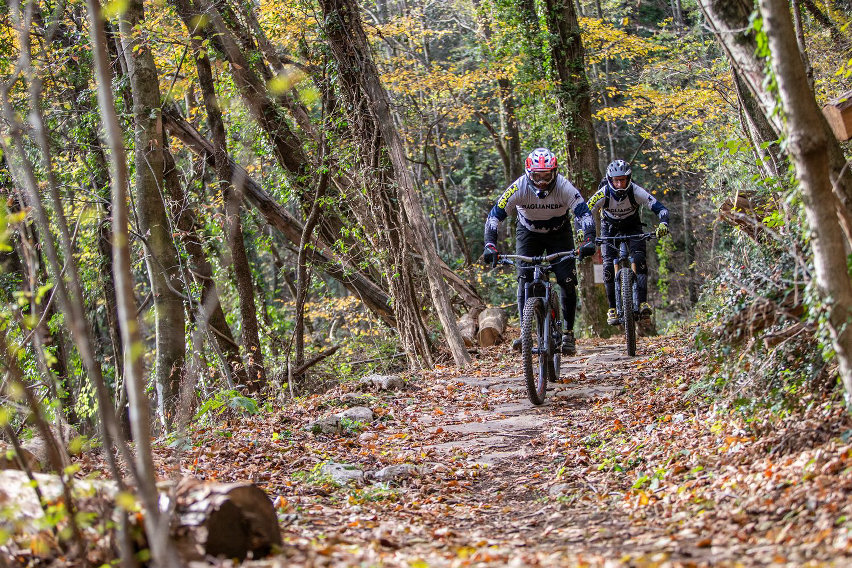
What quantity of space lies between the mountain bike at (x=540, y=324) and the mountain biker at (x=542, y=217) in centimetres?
14

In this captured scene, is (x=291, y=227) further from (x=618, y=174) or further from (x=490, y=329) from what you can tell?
(x=618, y=174)

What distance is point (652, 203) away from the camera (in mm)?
9633

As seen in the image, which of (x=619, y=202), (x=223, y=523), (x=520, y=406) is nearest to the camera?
(x=223, y=523)

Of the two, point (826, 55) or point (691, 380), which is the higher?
point (826, 55)

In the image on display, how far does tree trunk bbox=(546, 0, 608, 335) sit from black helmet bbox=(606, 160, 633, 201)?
460 cm

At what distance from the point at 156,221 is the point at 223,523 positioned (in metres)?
7.51

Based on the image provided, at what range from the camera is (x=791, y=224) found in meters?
5.04

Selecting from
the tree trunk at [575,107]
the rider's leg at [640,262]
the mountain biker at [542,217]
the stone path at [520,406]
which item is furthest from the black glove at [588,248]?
the tree trunk at [575,107]

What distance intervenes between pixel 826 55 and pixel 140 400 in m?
14.1

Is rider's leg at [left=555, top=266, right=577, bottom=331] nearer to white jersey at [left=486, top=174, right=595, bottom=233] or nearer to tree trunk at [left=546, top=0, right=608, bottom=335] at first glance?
white jersey at [left=486, top=174, right=595, bottom=233]

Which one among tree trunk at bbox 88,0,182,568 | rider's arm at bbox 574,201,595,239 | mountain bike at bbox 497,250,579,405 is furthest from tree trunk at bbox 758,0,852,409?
rider's arm at bbox 574,201,595,239

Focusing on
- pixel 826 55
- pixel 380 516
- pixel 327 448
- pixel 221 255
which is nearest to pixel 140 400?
pixel 380 516

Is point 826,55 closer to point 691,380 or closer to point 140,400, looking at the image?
point 691,380

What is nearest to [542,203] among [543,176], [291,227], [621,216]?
[543,176]
